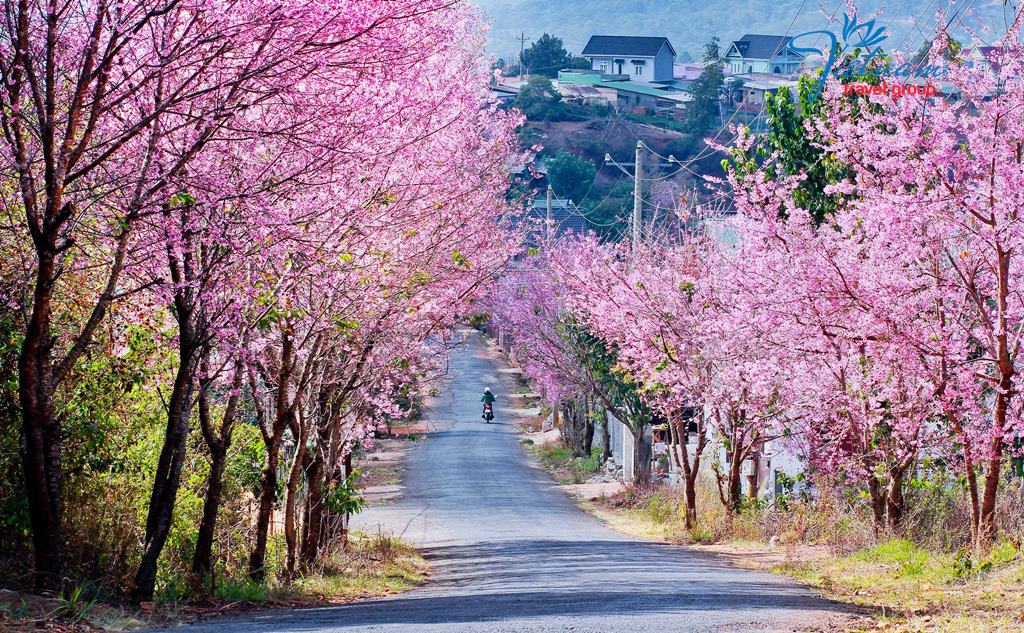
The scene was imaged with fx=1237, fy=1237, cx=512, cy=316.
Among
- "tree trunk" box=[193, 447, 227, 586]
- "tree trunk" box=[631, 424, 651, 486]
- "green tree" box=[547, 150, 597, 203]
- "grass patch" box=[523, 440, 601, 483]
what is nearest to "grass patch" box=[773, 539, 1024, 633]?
"tree trunk" box=[193, 447, 227, 586]

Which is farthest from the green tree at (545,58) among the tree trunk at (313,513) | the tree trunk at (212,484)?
the tree trunk at (212,484)

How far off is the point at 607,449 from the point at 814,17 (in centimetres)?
16842

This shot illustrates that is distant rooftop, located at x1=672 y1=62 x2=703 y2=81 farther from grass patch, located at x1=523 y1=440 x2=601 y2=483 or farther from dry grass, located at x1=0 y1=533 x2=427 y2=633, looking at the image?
dry grass, located at x1=0 y1=533 x2=427 y2=633

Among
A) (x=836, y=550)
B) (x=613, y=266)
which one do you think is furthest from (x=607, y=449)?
(x=836, y=550)

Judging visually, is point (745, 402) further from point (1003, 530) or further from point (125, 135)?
point (125, 135)

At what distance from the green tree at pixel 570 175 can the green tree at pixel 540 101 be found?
49.8 ft

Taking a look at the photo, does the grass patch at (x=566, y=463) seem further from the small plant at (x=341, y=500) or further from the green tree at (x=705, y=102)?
the green tree at (x=705, y=102)

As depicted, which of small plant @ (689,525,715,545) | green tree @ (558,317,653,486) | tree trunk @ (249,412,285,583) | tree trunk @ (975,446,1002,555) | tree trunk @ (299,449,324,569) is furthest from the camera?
green tree @ (558,317,653,486)

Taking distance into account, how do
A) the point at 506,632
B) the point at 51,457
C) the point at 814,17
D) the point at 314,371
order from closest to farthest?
the point at 506,632, the point at 51,457, the point at 314,371, the point at 814,17

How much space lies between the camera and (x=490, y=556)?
67.7 feet

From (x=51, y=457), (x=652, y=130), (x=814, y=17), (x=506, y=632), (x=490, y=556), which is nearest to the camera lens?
(x=506, y=632)

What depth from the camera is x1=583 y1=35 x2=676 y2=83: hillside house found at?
119250mm

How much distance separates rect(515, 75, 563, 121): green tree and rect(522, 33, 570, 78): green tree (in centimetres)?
1696

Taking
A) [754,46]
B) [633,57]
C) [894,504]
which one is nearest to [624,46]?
[633,57]
